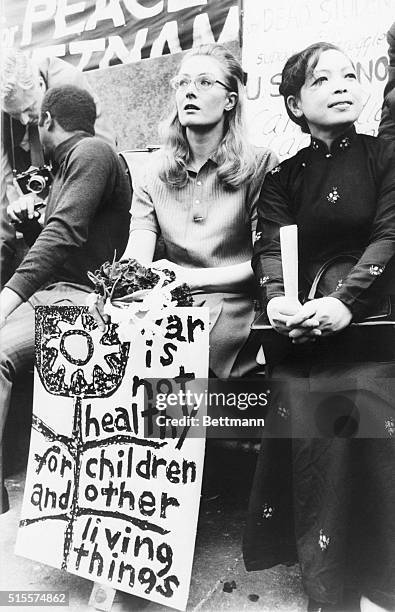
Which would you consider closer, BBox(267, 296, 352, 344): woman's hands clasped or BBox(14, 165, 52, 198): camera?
BBox(267, 296, 352, 344): woman's hands clasped

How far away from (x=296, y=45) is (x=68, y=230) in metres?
1.30

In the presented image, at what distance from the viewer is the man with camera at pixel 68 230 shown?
2.68m

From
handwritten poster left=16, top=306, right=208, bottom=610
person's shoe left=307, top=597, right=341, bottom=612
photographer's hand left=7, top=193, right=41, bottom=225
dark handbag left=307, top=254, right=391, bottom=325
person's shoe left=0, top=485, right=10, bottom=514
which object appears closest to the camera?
person's shoe left=307, top=597, right=341, bottom=612

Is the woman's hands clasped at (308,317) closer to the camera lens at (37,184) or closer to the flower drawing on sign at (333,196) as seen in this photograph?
the flower drawing on sign at (333,196)

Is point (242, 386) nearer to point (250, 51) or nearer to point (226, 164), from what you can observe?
point (226, 164)

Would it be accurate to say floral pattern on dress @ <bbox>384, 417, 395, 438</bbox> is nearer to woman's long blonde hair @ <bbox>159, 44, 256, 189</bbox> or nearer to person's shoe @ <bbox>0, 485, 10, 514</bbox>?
woman's long blonde hair @ <bbox>159, 44, 256, 189</bbox>

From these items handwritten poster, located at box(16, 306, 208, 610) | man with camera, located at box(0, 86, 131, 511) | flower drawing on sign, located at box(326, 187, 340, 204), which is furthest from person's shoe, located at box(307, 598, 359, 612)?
flower drawing on sign, located at box(326, 187, 340, 204)

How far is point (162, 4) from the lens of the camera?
267 cm

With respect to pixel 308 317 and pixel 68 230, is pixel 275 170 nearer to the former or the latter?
pixel 308 317

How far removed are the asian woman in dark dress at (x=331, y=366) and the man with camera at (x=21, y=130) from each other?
3.55ft

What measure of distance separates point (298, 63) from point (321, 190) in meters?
0.57

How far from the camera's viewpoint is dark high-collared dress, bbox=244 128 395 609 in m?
2.23

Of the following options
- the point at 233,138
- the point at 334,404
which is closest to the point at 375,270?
the point at 334,404

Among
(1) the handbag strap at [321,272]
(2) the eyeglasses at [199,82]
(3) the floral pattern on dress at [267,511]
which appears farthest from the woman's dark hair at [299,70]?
(3) the floral pattern on dress at [267,511]
